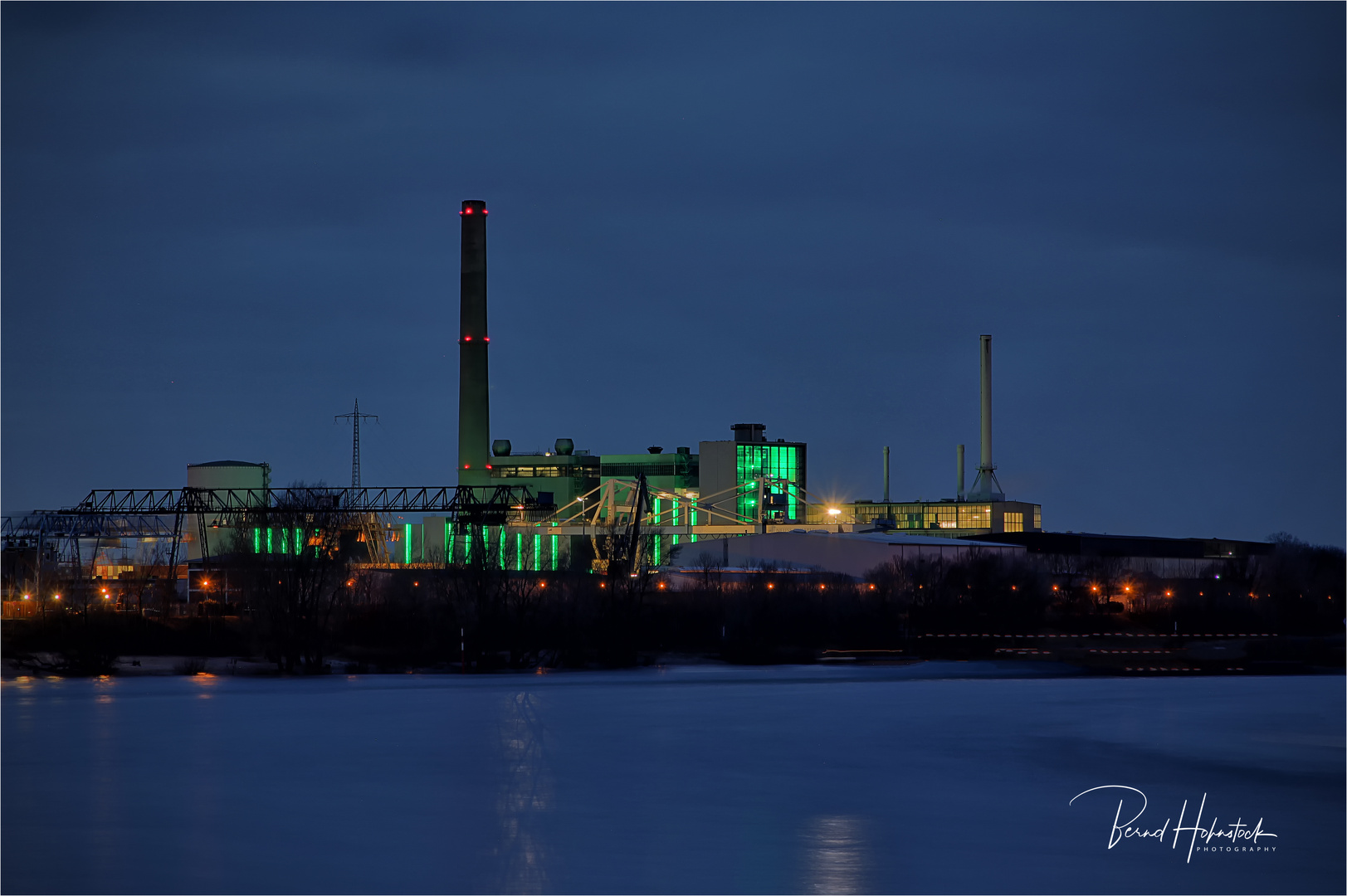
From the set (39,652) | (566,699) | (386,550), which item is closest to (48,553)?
(386,550)

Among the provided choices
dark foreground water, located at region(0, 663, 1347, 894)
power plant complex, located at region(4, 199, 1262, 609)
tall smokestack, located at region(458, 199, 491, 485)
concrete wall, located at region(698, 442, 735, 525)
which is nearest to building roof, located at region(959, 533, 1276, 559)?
power plant complex, located at region(4, 199, 1262, 609)

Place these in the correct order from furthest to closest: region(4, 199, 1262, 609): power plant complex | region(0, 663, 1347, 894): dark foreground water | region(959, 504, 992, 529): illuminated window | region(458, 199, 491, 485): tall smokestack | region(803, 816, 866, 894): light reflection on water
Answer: region(959, 504, 992, 529): illuminated window
region(458, 199, 491, 485): tall smokestack
region(4, 199, 1262, 609): power plant complex
region(0, 663, 1347, 894): dark foreground water
region(803, 816, 866, 894): light reflection on water

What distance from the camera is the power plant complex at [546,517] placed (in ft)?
190

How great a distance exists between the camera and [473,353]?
69.9m

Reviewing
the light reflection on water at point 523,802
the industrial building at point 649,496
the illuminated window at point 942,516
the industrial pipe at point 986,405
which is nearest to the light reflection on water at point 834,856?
the light reflection on water at point 523,802

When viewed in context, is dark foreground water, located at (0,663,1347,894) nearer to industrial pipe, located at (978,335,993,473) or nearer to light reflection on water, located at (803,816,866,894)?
light reflection on water, located at (803,816,866,894)

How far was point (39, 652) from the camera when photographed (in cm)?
4119

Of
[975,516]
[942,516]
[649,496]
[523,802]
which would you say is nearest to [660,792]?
[523,802]

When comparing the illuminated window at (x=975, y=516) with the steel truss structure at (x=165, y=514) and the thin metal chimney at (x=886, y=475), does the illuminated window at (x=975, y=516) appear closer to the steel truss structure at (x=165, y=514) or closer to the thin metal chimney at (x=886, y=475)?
the thin metal chimney at (x=886, y=475)

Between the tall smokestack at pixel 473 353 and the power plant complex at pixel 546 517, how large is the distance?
0.26ft

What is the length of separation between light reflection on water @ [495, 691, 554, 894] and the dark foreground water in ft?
0.18

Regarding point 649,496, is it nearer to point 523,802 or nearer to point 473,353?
point 473,353

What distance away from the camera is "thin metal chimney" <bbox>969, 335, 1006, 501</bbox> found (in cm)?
8525

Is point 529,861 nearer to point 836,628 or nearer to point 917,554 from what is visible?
point 836,628
